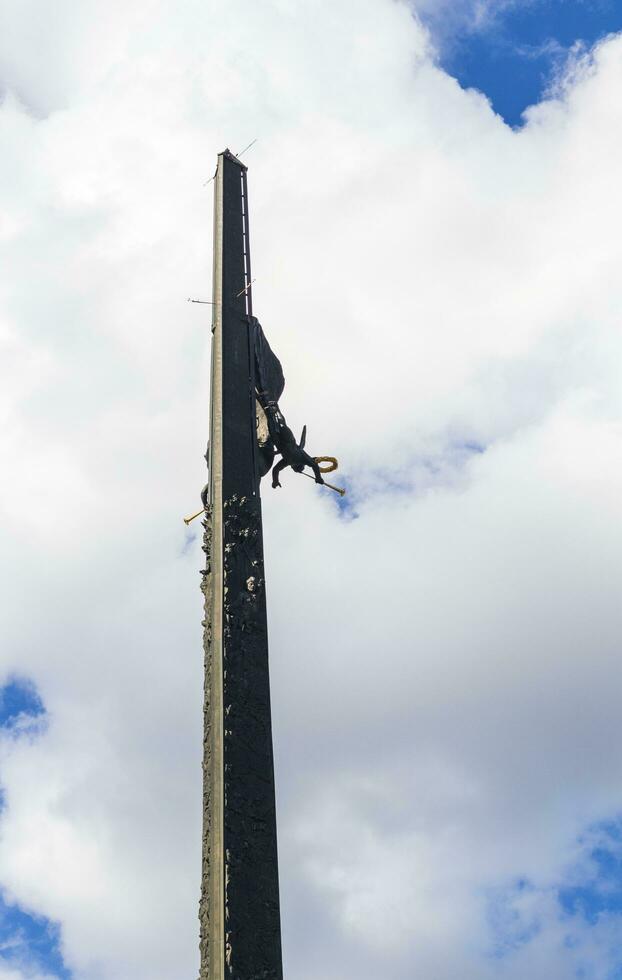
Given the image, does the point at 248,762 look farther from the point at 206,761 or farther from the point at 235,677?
the point at 235,677

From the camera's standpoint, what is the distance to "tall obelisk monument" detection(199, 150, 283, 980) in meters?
14.4

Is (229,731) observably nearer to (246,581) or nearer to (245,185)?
(246,581)

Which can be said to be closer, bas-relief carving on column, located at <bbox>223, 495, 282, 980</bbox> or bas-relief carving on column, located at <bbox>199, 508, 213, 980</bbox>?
bas-relief carving on column, located at <bbox>223, 495, 282, 980</bbox>

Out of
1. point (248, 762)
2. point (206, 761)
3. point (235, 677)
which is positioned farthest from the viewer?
point (235, 677)

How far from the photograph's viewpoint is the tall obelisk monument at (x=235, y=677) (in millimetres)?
14391

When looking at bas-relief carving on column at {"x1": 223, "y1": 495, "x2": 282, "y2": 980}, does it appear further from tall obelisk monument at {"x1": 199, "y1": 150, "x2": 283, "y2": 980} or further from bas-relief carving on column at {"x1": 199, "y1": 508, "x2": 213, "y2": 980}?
bas-relief carving on column at {"x1": 199, "y1": 508, "x2": 213, "y2": 980}

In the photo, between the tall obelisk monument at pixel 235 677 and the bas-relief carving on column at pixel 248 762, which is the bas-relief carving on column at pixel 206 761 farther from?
the bas-relief carving on column at pixel 248 762

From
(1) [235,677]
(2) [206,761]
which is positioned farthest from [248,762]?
(1) [235,677]

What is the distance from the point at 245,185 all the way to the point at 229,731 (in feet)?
28.7

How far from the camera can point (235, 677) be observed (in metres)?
15.8

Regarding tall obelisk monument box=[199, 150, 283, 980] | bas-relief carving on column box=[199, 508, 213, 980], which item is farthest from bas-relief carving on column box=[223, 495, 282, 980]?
bas-relief carving on column box=[199, 508, 213, 980]

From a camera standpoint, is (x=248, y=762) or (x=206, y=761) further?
(x=206, y=761)

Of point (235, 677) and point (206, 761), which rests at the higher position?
point (235, 677)

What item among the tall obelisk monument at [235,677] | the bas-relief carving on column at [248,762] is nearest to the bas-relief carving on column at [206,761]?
the tall obelisk monument at [235,677]
